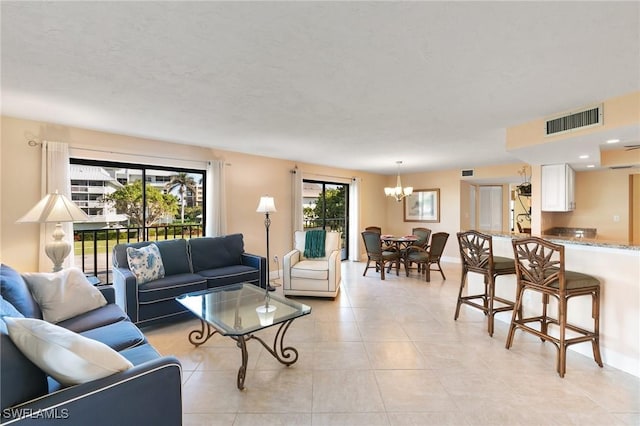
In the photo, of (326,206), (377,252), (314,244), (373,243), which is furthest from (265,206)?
(326,206)

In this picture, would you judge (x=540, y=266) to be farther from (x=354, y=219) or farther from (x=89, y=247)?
(x=89, y=247)

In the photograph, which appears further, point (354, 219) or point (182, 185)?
point (354, 219)

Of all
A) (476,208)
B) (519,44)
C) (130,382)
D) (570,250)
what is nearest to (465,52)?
(519,44)

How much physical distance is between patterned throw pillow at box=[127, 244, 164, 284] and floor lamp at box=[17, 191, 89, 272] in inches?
23.7

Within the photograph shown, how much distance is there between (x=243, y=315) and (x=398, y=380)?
1.34 m

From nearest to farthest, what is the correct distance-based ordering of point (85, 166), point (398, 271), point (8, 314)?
A: point (8, 314) → point (85, 166) → point (398, 271)

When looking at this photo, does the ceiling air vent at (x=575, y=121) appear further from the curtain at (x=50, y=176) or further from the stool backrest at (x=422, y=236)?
the curtain at (x=50, y=176)

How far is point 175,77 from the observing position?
84.6 inches

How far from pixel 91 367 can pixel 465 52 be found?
2.57 m

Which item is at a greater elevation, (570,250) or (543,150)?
(543,150)

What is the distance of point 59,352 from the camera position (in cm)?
116

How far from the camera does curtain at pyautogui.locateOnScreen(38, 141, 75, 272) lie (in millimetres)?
3162

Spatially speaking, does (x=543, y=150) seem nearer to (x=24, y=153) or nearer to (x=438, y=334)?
(x=438, y=334)

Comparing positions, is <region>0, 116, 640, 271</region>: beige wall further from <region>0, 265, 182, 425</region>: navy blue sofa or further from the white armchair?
<region>0, 265, 182, 425</region>: navy blue sofa
